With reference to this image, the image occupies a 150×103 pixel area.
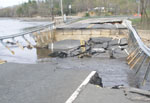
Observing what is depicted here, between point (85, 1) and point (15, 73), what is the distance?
10251cm

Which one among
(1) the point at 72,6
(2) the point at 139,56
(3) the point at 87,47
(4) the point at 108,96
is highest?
(1) the point at 72,6

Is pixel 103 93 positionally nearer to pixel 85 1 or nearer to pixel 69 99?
pixel 69 99

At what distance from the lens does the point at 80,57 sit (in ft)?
58.4

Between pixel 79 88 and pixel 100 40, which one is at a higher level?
pixel 79 88

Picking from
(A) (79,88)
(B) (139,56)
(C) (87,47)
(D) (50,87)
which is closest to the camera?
(A) (79,88)

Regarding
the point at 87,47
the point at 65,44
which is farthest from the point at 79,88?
the point at 65,44

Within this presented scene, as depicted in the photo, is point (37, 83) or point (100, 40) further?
point (100, 40)

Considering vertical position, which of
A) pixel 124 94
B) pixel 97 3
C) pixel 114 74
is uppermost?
pixel 97 3

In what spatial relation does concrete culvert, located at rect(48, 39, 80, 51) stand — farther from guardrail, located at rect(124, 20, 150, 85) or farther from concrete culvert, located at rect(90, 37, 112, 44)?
guardrail, located at rect(124, 20, 150, 85)

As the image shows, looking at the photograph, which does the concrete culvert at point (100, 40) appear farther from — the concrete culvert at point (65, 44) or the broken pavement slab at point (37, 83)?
the broken pavement slab at point (37, 83)

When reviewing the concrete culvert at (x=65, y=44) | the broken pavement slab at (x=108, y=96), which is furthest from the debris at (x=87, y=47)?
the broken pavement slab at (x=108, y=96)

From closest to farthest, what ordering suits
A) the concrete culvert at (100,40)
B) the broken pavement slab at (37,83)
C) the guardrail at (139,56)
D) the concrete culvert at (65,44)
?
the broken pavement slab at (37,83)
the guardrail at (139,56)
the concrete culvert at (100,40)
the concrete culvert at (65,44)

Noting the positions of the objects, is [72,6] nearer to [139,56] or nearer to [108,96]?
[139,56]

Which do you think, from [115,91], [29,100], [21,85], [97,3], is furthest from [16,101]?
[97,3]
